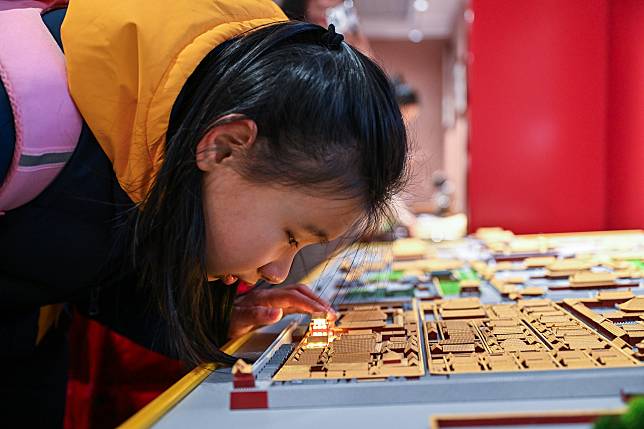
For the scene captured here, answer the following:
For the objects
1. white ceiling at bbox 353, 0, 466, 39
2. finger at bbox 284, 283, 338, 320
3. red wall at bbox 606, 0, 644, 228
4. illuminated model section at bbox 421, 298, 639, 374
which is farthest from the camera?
white ceiling at bbox 353, 0, 466, 39

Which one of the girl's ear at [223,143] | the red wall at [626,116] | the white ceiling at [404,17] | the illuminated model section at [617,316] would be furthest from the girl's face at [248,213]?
the white ceiling at [404,17]

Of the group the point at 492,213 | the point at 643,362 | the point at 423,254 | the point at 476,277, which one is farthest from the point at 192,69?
the point at 492,213

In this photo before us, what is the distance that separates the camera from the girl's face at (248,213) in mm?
712

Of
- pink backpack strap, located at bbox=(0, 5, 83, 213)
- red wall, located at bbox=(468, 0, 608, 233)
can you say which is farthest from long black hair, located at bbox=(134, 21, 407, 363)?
red wall, located at bbox=(468, 0, 608, 233)

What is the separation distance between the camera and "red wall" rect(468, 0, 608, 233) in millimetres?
2107

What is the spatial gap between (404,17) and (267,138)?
21.4 ft

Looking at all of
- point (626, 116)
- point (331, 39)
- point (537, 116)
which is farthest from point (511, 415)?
point (537, 116)

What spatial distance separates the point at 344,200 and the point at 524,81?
165cm

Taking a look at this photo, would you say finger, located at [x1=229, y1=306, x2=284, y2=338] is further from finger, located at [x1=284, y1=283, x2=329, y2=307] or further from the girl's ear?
the girl's ear

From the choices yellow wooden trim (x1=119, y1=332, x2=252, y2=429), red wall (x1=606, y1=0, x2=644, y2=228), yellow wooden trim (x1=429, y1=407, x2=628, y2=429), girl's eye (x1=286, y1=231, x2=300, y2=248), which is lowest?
yellow wooden trim (x1=429, y1=407, x2=628, y2=429)

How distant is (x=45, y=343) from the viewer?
1.06 m

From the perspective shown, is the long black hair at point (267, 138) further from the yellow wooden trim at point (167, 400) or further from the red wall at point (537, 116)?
the red wall at point (537, 116)

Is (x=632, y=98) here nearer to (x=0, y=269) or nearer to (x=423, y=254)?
(x=423, y=254)

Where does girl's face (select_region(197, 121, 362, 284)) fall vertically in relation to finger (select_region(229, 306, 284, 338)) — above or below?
above
